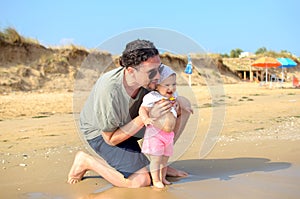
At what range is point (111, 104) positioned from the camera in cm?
337

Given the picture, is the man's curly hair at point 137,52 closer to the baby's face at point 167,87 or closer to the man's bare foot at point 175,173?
the baby's face at point 167,87

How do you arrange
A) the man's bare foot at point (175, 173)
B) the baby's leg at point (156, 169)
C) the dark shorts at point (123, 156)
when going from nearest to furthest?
the baby's leg at point (156, 169), the dark shorts at point (123, 156), the man's bare foot at point (175, 173)

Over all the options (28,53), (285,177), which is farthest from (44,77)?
(285,177)

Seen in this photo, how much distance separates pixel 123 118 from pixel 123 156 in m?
0.38

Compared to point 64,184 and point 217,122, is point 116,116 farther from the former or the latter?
point 217,122

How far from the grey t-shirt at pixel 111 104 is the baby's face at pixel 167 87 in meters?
0.20

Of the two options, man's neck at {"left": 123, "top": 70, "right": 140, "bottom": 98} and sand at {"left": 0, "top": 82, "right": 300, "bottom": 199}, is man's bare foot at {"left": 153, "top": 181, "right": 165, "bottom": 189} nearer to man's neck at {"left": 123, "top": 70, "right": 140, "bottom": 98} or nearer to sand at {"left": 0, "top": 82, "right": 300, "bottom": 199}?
sand at {"left": 0, "top": 82, "right": 300, "bottom": 199}

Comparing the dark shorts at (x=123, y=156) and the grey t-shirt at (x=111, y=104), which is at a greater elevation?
the grey t-shirt at (x=111, y=104)

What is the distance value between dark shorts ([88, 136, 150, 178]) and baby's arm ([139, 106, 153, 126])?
1.37 feet

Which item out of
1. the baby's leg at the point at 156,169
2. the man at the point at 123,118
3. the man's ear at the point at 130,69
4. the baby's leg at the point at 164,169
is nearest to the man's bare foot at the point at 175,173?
the man at the point at 123,118

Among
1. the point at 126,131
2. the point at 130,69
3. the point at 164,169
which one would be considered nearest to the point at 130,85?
the point at 130,69

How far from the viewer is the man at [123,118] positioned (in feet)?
11.1

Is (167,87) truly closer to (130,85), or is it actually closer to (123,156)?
(130,85)

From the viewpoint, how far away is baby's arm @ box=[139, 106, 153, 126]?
3.40 metres
